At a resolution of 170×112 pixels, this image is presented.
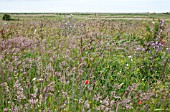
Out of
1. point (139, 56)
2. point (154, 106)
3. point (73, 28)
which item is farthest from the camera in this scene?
point (73, 28)

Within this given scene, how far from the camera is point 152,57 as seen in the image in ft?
19.7

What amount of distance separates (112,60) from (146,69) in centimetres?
76

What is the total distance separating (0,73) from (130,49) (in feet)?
13.5

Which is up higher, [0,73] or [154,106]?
[0,73]

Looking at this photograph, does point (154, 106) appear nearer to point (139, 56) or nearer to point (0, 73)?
point (0, 73)

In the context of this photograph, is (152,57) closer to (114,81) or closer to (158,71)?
(158,71)

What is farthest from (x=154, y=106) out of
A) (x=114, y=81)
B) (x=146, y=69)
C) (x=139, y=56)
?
(x=139, y=56)

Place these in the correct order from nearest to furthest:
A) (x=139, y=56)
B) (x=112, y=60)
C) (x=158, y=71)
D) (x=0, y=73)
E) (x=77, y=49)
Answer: (x=0, y=73)
(x=158, y=71)
(x=112, y=60)
(x=139, y=56)
(x=77, y=49)

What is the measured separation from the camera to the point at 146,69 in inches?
231

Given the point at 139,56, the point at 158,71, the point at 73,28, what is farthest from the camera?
the point at 73,28

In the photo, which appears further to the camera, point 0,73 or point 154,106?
point 0,73

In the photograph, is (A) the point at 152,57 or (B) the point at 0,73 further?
(A) the point at 152,57

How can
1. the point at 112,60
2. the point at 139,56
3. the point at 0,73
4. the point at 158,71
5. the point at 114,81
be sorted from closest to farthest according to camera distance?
the point at 0,73, the point at 114,81, the point at 158,71, the point at 112,60, the point at 139,56

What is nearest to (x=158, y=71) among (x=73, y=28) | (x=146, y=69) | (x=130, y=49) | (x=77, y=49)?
(x=146, y=69)
